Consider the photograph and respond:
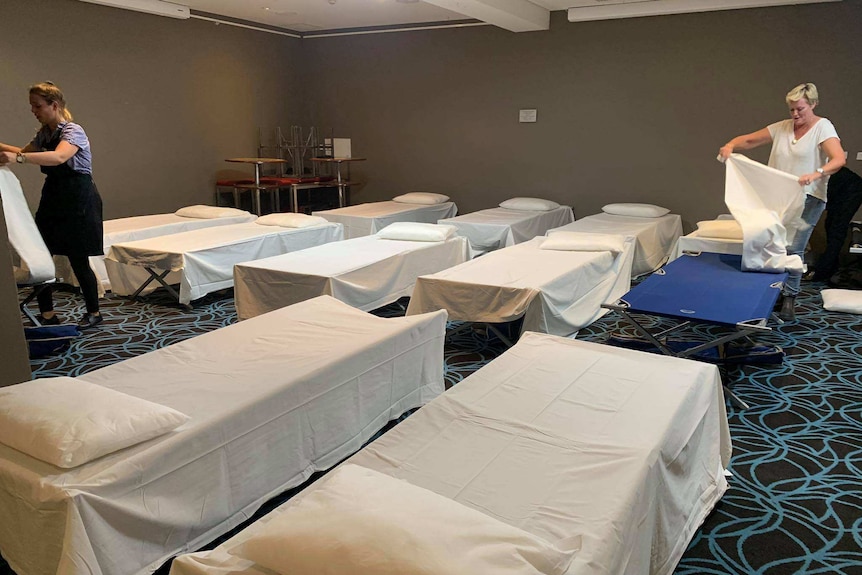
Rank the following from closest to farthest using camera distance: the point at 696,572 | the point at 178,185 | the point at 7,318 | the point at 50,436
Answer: the point at 50,436, the point at 696,572, the point at 7,318, the point at 178,185

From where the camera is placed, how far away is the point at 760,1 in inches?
209

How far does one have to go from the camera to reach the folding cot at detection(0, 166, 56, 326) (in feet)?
11.3

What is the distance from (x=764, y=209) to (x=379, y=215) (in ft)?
11.1

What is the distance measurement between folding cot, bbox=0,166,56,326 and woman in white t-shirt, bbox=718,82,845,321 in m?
4.28

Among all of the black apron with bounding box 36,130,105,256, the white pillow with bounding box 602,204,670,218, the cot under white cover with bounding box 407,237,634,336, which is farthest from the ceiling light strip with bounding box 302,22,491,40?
the black apron with bounding box 36,130,105,256

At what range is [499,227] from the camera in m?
5.52

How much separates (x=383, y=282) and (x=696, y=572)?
2632mm

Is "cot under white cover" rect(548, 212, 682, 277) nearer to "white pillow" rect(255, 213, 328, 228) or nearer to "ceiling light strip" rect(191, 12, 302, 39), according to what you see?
"white pillow" rect(255, 213, 328, 228)

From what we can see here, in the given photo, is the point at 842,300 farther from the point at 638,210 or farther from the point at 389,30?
the point at 389,30

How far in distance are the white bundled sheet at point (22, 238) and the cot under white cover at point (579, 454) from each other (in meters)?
2.76

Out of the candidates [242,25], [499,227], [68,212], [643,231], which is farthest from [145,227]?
[643,231]

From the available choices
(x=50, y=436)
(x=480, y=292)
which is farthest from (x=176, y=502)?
(x=480, y=292)

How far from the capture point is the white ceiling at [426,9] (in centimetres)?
541

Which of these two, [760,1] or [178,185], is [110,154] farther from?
[760,1]
